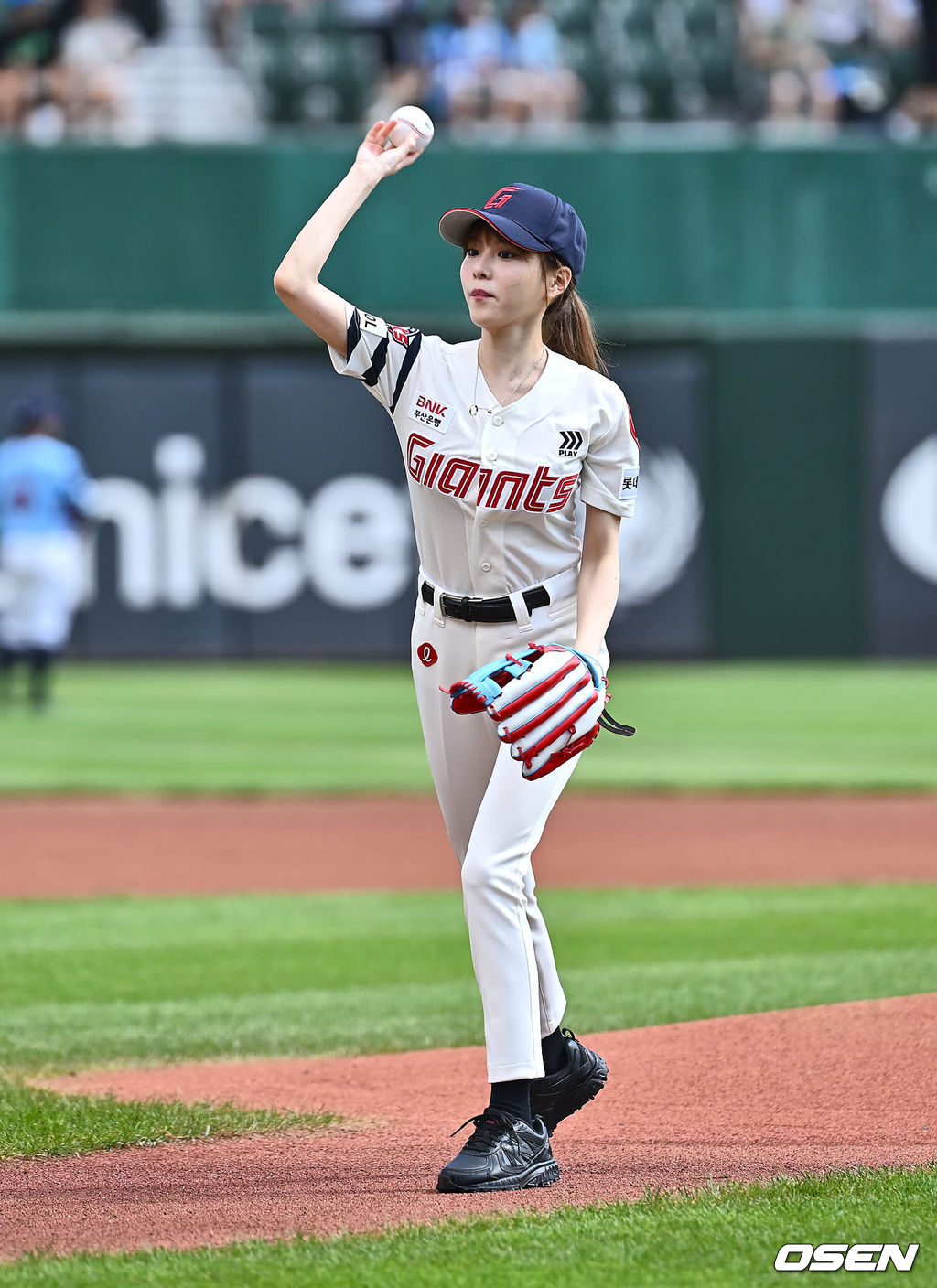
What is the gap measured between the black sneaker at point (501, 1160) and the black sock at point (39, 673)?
35.2 feet

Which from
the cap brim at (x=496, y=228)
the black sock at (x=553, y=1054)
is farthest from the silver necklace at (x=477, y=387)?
the black sock at (x=553, y=1054)

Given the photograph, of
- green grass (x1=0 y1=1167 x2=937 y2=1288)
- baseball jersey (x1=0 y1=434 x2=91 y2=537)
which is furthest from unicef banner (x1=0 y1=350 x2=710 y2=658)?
green grass (x1=0 y1=1167 x2=937 y2=1288)

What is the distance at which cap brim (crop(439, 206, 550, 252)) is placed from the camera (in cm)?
376

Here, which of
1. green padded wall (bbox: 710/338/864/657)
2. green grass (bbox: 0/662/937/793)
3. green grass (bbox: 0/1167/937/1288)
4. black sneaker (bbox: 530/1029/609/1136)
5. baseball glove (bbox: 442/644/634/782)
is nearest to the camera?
green grass (bbox: 0/1167/937/1288)

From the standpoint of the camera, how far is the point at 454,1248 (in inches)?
127

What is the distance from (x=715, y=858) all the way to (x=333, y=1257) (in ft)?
19.6

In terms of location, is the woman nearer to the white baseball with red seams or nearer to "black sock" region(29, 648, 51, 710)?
the white baseball with red seams

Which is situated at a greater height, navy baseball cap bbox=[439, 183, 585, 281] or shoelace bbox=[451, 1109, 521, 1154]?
navy baseball cap bbox=[439, 183, 585, 281]

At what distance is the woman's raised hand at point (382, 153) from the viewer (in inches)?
153

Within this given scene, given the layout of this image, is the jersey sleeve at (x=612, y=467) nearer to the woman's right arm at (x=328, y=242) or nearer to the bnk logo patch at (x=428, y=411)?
the bnk logo patch at (x=428, y=411)

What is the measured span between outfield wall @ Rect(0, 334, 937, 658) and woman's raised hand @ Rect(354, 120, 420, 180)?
13.2 metres

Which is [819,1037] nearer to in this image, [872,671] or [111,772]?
[111,772]

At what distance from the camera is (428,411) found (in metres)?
3.87

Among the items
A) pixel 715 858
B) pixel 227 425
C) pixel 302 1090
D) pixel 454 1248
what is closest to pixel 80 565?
pixel 227 425
